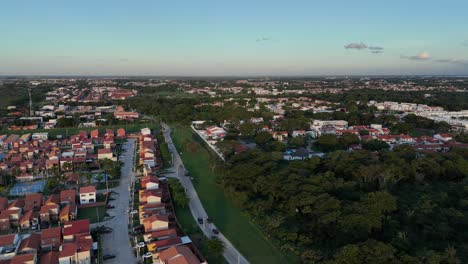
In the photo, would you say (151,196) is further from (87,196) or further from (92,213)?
(87,196)

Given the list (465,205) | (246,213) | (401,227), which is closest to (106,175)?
(246,213)

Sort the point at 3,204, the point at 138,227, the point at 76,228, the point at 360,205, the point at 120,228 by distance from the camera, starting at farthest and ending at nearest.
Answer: the point at 3,204
the point at 120,228
the point at 138,227
the point at 360,205
the point at 76,228

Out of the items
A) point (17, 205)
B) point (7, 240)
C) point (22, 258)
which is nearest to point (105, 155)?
point (17, 205)

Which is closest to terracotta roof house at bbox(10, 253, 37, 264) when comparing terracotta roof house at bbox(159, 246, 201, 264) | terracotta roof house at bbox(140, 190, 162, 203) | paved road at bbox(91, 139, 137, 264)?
paved road at bbox(91, 139, 137, 264)

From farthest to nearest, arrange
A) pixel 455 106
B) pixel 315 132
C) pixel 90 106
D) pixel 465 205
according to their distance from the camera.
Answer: pixel 90 106, pixel 455 106, pixel 315 132, pixel 465 205

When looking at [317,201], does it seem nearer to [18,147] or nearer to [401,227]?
[401,227]

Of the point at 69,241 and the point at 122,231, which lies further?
the point at 122,231
